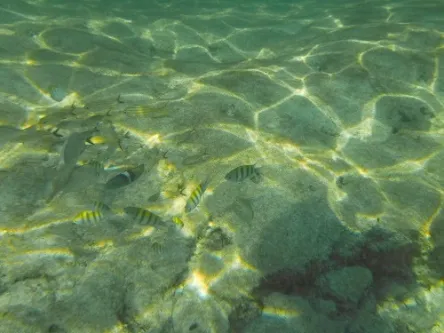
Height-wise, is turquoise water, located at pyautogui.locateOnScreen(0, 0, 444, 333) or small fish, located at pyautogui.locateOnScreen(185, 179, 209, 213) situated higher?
small fish, located at pyautogui.locateOnScreen(185, 179, 209, 213)

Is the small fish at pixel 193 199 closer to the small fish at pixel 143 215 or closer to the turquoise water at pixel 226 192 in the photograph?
the turquoise water at pixel 226 192

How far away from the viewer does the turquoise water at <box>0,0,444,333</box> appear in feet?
8.86

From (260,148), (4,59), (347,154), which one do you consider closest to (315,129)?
(347,154)

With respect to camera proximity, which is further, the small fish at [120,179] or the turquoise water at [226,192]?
the small fish at [120,179]

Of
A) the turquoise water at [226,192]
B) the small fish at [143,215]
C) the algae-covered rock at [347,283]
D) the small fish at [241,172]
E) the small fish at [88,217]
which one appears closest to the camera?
the turquoise water at [226,192]

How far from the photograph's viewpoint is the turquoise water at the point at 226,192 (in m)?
2.70

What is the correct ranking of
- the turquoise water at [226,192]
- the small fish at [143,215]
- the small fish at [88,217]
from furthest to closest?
1. the small fish at [88,217]
2. the small fish at [143,215]
3. the turquoise water at [226,192]

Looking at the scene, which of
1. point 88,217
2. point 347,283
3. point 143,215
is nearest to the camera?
point 143,215

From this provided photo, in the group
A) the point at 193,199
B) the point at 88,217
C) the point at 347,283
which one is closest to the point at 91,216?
the point at 88,217

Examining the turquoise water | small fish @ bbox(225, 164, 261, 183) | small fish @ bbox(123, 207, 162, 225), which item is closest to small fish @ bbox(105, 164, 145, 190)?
the turquoise water

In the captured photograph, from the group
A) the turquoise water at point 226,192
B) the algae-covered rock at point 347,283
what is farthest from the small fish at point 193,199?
the algae-covered rock at point 347,283

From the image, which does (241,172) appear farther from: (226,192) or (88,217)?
(88,217)

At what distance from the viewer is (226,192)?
355cm

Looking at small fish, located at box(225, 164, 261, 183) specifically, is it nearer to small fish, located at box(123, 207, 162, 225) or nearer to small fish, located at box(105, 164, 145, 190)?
small fish, located at box(123, 207, 162, 225)
